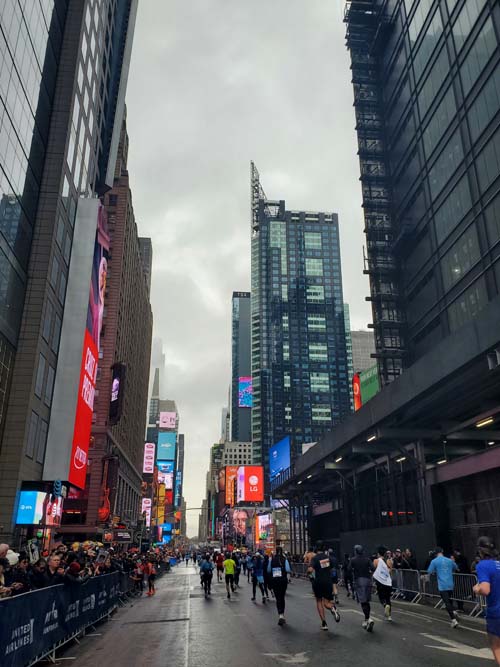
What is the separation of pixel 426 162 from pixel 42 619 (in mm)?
48054

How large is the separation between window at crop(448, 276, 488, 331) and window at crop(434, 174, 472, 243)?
18.7 ft

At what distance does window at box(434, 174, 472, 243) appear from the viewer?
A: 133ft

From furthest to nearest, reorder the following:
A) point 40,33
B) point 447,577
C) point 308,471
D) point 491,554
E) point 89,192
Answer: point 89,192
point 308,471
point 40,33
point 447,577
point 491,554

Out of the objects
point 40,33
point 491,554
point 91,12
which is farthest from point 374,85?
point 491,554

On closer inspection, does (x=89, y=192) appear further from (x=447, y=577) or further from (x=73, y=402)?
(x=447, y=577)

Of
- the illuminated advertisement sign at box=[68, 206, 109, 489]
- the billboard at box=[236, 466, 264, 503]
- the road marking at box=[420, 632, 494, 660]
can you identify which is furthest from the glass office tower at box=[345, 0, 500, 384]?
the billboard at box=[236, 466, 264, 503]

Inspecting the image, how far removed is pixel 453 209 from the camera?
4316 centimetres

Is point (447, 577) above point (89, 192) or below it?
below

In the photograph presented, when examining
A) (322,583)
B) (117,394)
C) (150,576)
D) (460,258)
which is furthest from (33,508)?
(460,258)

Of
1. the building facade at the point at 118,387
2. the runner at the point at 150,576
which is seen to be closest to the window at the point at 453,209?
the runner at the point at 150,576

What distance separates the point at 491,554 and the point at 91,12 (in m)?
54.5

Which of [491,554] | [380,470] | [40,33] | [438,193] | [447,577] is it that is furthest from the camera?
[438,193]

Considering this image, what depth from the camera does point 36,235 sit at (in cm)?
3672

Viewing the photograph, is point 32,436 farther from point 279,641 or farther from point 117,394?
point 117,394
